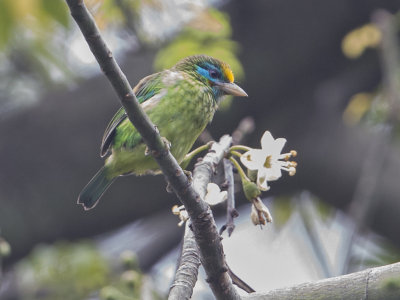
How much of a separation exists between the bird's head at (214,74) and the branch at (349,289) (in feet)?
5.03

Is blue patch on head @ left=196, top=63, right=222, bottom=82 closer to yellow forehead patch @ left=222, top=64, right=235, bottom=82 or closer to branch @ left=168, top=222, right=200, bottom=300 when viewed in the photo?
yellow forehead patch @ left=222, top=64, right=235, bottom=82

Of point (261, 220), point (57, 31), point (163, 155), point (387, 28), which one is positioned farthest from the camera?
point (57, 31)

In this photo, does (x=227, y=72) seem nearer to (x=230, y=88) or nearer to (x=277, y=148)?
(x=230, y=88)

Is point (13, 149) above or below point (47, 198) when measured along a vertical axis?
above

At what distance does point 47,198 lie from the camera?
4.76 metres

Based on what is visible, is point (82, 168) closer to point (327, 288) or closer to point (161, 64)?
point (161, 64)

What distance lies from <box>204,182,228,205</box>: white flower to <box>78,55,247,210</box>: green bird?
1.88 feet

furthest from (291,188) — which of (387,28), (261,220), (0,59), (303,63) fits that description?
(261,220)

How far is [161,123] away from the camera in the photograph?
2982 millimetres

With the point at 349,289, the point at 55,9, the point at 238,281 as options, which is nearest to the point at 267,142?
the point at 238,281

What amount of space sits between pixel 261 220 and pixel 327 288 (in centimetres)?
30

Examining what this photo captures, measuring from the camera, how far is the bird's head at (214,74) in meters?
3.42

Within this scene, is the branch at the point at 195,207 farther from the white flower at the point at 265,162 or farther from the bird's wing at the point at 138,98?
the bird's wing at the point at 138,98

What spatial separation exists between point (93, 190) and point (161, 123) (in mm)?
418
